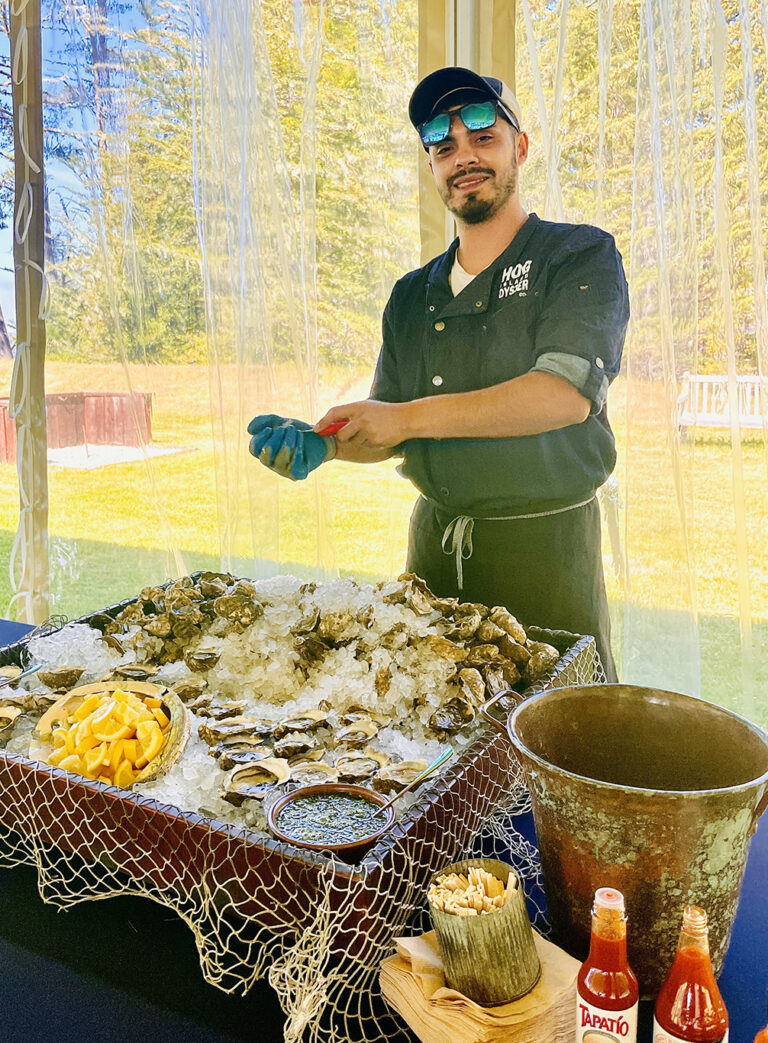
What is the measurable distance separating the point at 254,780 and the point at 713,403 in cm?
149

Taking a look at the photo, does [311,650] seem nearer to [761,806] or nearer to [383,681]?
[383,681]

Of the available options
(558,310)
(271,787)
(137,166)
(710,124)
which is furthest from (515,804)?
(137,166)

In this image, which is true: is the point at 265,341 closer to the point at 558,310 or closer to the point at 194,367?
the point at 194,367

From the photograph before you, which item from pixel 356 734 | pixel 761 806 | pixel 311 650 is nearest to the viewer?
pixel 761 806

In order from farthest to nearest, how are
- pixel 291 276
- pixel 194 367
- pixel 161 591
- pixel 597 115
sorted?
pixel 194 367, pixel 291 276, pixel 597 115, pixel 161 591

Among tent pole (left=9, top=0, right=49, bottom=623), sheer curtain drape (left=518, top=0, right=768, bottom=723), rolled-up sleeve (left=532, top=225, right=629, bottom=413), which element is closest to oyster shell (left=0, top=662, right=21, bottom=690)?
rolled-up sleeve (left=532, top=225, right=629, bottom=413)

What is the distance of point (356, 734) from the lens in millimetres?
1015

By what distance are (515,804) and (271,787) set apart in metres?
0.34

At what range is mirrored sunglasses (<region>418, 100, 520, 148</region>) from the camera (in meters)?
1.67

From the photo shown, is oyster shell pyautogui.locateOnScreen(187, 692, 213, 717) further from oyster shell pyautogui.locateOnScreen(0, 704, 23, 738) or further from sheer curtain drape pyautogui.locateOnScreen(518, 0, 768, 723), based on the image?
sheer curtain drape pyautogui.locateOnScreen(518, 0, 768, 723)

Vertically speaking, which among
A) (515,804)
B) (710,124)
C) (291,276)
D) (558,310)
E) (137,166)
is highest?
(137,166)

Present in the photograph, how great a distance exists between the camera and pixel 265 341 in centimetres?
246

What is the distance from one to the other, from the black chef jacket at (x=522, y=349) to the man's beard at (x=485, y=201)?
7 cm

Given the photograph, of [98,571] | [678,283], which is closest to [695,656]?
[678,283]
